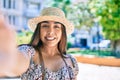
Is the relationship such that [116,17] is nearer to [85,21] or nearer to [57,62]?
[85,21]

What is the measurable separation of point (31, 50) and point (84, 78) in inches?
70.1

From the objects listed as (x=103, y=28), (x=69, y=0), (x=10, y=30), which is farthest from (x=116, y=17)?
(x=10, y=30)

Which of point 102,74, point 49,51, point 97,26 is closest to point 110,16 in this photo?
point 97,26

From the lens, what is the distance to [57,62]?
1.21 m

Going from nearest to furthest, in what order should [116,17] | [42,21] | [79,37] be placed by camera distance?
[42,21]
[116,17]
[79,37]

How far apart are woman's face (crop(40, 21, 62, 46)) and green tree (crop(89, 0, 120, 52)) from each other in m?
5.72

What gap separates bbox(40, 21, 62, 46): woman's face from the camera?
1139mm

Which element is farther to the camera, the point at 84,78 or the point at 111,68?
the point at 111,68

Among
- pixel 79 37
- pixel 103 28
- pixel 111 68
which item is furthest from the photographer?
pixel 79 37

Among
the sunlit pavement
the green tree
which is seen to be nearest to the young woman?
the sunlit pavement

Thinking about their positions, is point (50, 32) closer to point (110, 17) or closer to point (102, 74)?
point (102, 74)

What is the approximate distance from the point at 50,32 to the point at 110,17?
19.7 ft

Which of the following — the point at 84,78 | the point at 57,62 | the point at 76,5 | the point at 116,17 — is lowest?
the point at 84,78

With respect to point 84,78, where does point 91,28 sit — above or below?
above
